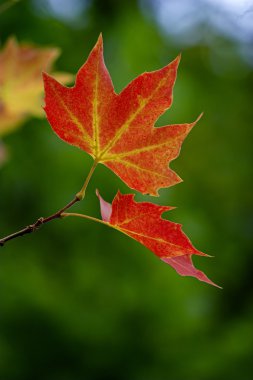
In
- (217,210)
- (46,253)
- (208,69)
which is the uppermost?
(208,69)

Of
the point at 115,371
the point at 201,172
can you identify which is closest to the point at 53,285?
the point at 115,371

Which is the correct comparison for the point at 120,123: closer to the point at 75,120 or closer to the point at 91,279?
the point at 75,120

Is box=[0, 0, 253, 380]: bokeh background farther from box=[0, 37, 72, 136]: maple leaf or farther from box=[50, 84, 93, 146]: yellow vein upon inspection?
box=[50, 84, 93, 146]: yellow vein

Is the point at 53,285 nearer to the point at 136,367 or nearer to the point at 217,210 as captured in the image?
the point at 136,367

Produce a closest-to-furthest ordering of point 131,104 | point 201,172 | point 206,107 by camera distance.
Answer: point 131,104 < point 201,172 < point 206,107

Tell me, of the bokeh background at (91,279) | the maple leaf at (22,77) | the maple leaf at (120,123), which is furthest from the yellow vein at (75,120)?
the bokeh background at (91,279)

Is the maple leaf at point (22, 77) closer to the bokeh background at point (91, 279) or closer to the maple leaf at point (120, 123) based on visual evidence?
the maple leaf at point (120, 123)
